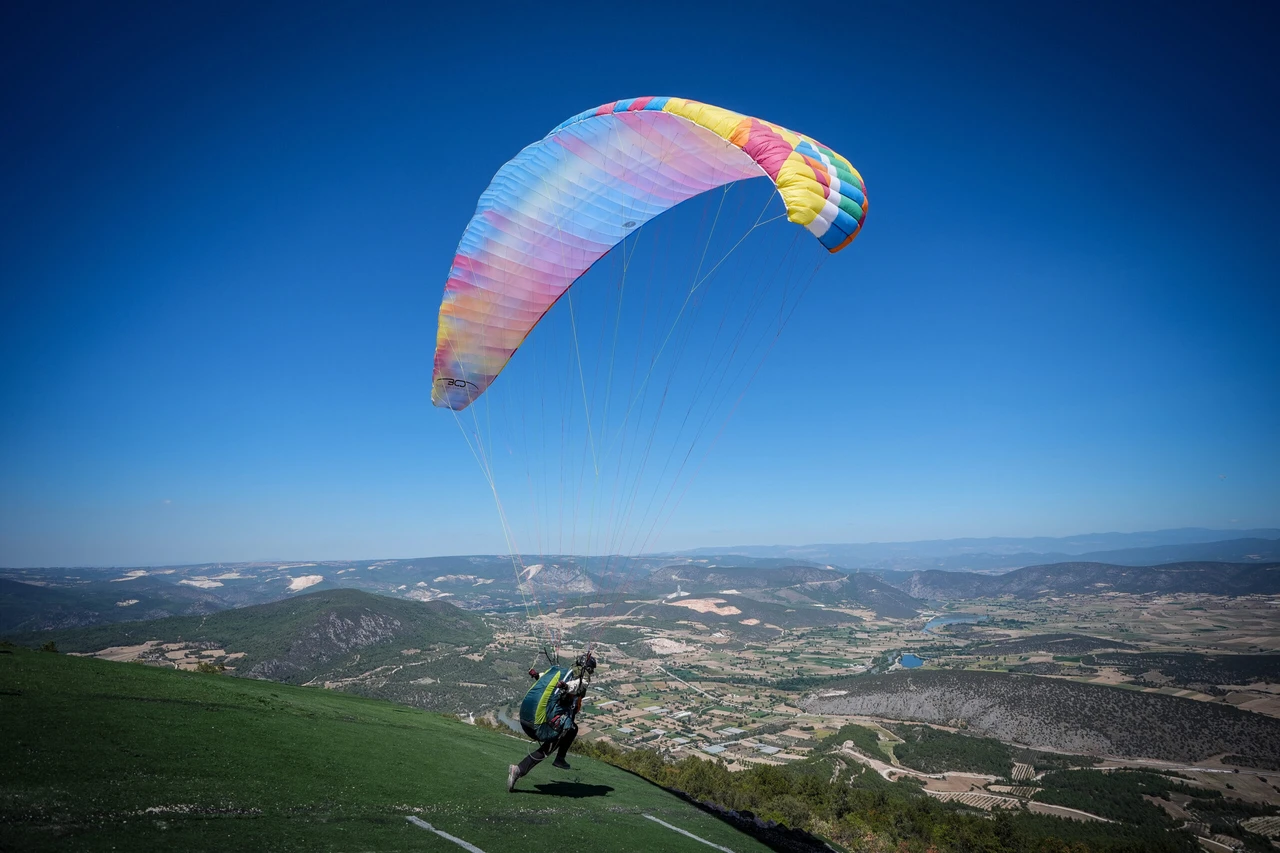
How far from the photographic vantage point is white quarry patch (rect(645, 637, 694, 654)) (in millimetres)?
133000

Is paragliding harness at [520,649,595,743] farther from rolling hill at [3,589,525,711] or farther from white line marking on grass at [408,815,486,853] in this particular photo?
rolling hill at [3,589,525,711]

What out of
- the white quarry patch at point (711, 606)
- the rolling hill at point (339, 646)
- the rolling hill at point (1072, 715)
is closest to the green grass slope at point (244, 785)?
the rolling hill at point (339, 646)

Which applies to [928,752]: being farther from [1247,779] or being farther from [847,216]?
[847,216]

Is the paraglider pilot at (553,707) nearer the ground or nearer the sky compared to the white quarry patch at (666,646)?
nearer the sky

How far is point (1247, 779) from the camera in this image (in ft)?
161

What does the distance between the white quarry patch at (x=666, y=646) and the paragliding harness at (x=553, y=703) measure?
131 m

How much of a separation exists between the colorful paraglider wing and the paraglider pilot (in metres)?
6.69

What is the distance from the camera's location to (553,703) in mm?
9289

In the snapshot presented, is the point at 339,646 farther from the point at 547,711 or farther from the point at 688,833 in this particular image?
the point at 547,711

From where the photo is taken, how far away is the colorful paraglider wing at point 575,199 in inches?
362

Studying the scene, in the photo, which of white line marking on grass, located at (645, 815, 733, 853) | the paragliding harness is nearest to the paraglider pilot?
the paragliding harness

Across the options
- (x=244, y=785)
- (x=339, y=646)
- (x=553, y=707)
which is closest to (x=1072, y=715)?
(x=553, y=707)

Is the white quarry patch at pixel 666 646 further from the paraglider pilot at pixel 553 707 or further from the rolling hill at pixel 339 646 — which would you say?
the paraglider pilot at pixel 553 707

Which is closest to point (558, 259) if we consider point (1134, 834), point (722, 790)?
point (722, 790)
